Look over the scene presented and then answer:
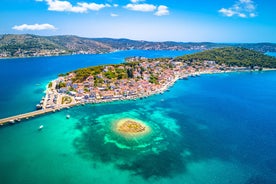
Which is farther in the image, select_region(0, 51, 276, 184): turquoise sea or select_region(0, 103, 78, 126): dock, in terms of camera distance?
select_region(0, 103, 78, 126): dock

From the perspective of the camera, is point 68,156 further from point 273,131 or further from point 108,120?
point 273,131

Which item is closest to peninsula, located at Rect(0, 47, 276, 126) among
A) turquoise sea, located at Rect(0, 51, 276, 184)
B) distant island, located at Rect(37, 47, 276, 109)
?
distant island, located at Rect(37, 47, 276, 109)

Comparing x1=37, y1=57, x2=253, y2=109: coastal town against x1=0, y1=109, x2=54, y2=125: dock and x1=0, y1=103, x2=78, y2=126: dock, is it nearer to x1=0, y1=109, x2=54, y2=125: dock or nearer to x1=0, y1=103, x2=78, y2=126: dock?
x1=0, y1=103, x2=78, y2=126: dock

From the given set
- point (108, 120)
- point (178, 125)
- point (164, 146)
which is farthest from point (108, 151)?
point (178, 125)

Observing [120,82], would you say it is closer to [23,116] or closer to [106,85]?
[106,85]

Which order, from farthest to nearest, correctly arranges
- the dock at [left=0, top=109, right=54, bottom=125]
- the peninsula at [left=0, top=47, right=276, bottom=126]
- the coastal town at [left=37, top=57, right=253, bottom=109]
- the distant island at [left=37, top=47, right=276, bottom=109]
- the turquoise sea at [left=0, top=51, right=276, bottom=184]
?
the distant island at [left=37, top=47, right=276, bottom=109]
the coastal town at [left=37, top=57, right=253, bottom=109]
the peninsula at [left=0, top=47, right=276, bottom=126]
the dock at [left=0, top=109, right=54, bottom=125]
the turquoise sea at [left=0, top=51, right=276, bottom=184]

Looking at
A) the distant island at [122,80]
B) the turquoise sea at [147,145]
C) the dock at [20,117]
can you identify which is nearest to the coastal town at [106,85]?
the distant island at [122,80]

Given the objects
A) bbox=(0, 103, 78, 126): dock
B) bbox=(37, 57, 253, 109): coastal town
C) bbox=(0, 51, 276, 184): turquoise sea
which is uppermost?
bbox=(37, 57, 253, 109): coastal town

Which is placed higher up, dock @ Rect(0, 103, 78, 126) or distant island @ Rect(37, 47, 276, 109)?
distant island @ Rect(37, 47, 276, 109)
